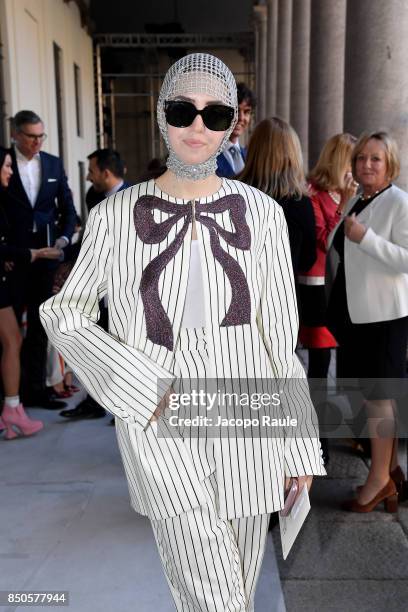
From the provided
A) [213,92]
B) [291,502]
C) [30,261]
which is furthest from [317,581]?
[30,261]

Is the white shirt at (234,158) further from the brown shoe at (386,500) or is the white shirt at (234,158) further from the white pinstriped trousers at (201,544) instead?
the white pinstriped trousers at (201,544)

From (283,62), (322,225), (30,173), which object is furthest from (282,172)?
(283,62)

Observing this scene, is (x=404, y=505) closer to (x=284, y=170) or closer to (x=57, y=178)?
(x=284, y=170)

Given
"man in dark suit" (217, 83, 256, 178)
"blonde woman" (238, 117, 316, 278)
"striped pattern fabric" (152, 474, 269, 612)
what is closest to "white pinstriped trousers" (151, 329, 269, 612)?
"striped pattern fabric" (152, 474, 269, 612)

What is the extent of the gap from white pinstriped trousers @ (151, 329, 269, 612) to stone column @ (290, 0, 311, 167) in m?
9.78

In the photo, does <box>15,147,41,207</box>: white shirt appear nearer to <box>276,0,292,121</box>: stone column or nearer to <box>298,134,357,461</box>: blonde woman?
<box>298,134,357,461</box>: blonde woman

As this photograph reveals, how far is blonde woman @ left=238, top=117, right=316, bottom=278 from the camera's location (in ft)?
10.1

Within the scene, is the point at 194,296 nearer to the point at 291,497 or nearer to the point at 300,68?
the point at 291,497

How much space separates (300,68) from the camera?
11148 mm

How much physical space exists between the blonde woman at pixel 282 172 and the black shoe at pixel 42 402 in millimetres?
2620

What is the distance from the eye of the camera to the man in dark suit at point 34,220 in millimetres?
4746

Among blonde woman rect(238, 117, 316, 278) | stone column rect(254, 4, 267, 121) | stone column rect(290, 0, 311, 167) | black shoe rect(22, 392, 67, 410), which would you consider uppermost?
stone column rect(254, 4, 267, 121)

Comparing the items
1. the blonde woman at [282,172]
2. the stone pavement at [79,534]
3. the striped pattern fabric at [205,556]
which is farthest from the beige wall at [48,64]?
the striped pattern fabric at [205,556]

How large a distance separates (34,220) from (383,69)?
9.16 feet
